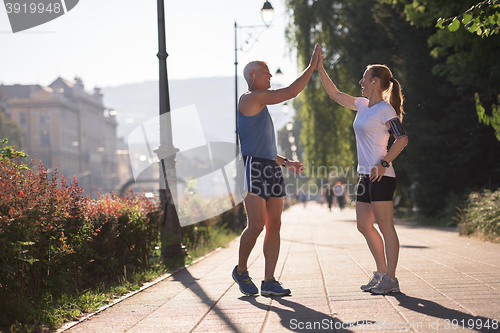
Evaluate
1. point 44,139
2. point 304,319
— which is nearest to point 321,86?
point 304,319

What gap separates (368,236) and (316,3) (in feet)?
70.4

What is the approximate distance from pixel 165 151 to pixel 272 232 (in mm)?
4636

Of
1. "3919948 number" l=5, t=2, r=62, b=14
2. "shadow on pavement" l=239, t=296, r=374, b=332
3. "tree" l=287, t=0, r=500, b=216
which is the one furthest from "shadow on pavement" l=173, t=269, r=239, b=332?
"tree" l=287, t=0, r=500, b=216

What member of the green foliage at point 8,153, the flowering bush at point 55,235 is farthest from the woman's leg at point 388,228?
the green foliage at point 8,153

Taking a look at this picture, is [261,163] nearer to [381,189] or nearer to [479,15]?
[381,189]

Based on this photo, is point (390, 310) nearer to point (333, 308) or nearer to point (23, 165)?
point (333, 308)

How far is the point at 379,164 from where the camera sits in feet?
16.7

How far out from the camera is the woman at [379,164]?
512 cm

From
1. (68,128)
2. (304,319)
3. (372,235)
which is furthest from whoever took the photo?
(68,128)

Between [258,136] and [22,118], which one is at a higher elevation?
[22,118]

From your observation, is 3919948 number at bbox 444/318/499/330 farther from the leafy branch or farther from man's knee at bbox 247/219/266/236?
the leafy branch

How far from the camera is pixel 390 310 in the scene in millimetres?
4379

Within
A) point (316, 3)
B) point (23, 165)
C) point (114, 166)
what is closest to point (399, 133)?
point (23, 165)

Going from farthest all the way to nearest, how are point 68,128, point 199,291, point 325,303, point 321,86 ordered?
point 68,128
point 321,86
point 199,291
point 325,303
